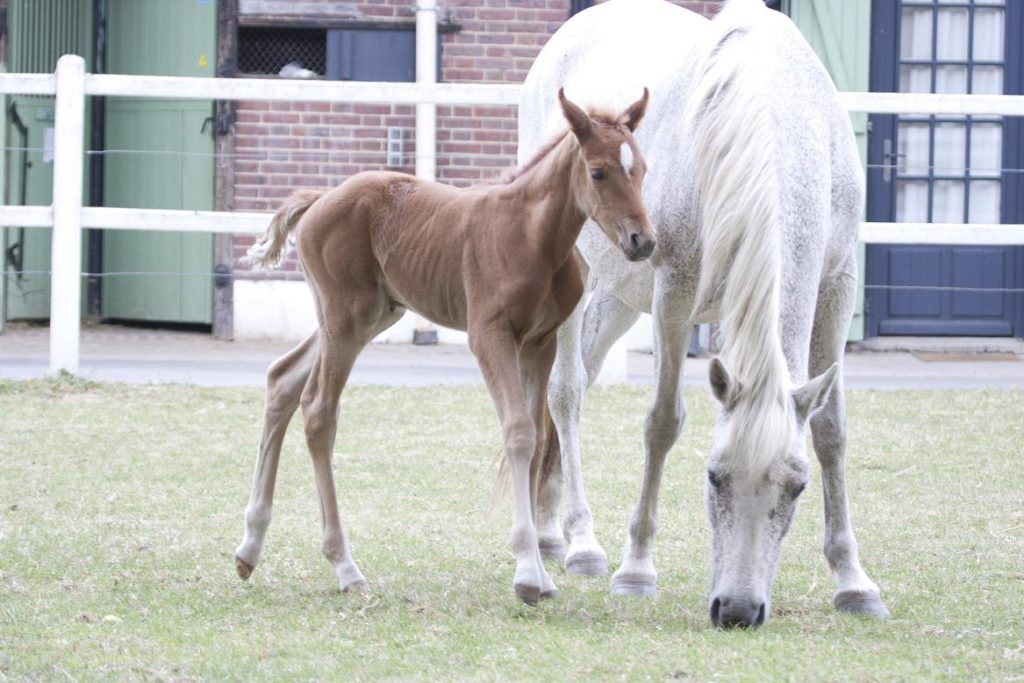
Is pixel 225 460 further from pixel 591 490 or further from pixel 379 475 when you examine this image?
pixel 591 490

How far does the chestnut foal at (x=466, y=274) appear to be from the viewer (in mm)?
4305

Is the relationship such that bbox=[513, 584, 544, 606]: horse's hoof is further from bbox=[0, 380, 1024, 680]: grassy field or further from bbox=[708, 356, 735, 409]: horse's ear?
→ bbox=[708, 356, 735, 409]: horse's ear

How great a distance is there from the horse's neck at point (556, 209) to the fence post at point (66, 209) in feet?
17.9

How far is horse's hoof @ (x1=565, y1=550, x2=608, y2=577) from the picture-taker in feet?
17.3

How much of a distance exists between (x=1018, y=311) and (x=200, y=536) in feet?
27.1

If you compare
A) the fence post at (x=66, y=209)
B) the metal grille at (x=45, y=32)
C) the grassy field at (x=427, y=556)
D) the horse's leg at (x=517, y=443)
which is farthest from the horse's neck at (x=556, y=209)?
the metal grille at (x=45, y=32)

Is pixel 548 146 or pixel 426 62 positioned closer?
pixel 548 146

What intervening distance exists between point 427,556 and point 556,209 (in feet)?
4.87

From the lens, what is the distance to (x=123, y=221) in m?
9.39

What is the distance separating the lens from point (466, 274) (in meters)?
4.54

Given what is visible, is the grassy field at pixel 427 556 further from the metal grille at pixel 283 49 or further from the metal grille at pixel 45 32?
the metal grille at pixel 45 32

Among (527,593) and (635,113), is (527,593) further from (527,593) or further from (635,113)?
(635,113)

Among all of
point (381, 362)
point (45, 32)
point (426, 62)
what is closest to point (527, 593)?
point (381, 362)

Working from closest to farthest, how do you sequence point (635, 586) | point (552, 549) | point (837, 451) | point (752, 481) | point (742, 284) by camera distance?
point (752, 481) → point (742, 284) → point (635, 586) → point (837, 451) → point (552, 549)
